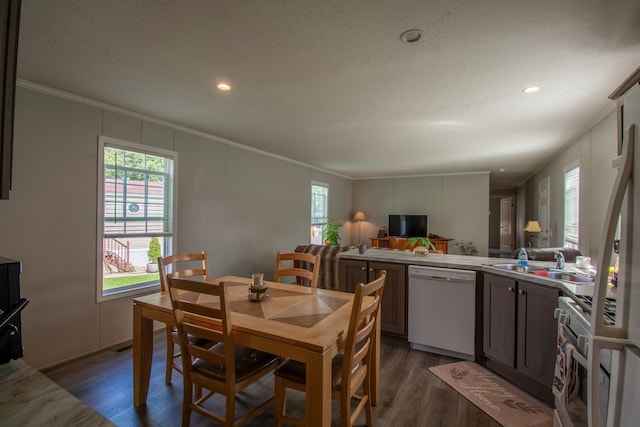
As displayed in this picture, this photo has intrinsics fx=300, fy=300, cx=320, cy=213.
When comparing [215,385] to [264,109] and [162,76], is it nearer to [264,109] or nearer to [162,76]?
[162,76]

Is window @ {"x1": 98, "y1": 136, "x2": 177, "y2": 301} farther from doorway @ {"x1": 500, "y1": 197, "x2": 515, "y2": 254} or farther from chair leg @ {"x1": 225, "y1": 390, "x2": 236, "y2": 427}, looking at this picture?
doorway @ {"x1": 500, "y1": 197, "x2": 515, "y2": 254}

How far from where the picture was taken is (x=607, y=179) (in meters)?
3.08

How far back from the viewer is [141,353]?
84.4 inches

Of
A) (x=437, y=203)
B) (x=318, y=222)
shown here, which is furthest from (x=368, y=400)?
(x=437, y=203)

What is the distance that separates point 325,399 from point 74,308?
8.92 feet

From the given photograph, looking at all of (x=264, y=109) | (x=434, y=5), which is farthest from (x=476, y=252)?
(x=434, y=5)

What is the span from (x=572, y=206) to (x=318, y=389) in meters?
4.90

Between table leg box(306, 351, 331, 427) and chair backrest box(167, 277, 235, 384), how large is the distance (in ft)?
1.56

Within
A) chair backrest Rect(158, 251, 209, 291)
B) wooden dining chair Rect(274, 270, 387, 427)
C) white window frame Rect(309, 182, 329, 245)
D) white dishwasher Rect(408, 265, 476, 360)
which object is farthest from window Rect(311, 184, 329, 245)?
wooden dining chair Rect(274, 270, 387, 427)

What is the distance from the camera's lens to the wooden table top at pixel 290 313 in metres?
1.56

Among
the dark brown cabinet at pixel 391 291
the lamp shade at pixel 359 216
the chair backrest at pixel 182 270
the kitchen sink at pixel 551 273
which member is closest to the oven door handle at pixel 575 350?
the kitchen sink at pixel 551 273

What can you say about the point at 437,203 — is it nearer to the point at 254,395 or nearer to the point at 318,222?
the point at 318,222

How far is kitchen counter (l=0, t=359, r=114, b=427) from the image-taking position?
0.78m

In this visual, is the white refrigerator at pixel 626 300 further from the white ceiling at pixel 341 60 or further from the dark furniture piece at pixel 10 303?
the dark furniture piece at pixel 10 303
